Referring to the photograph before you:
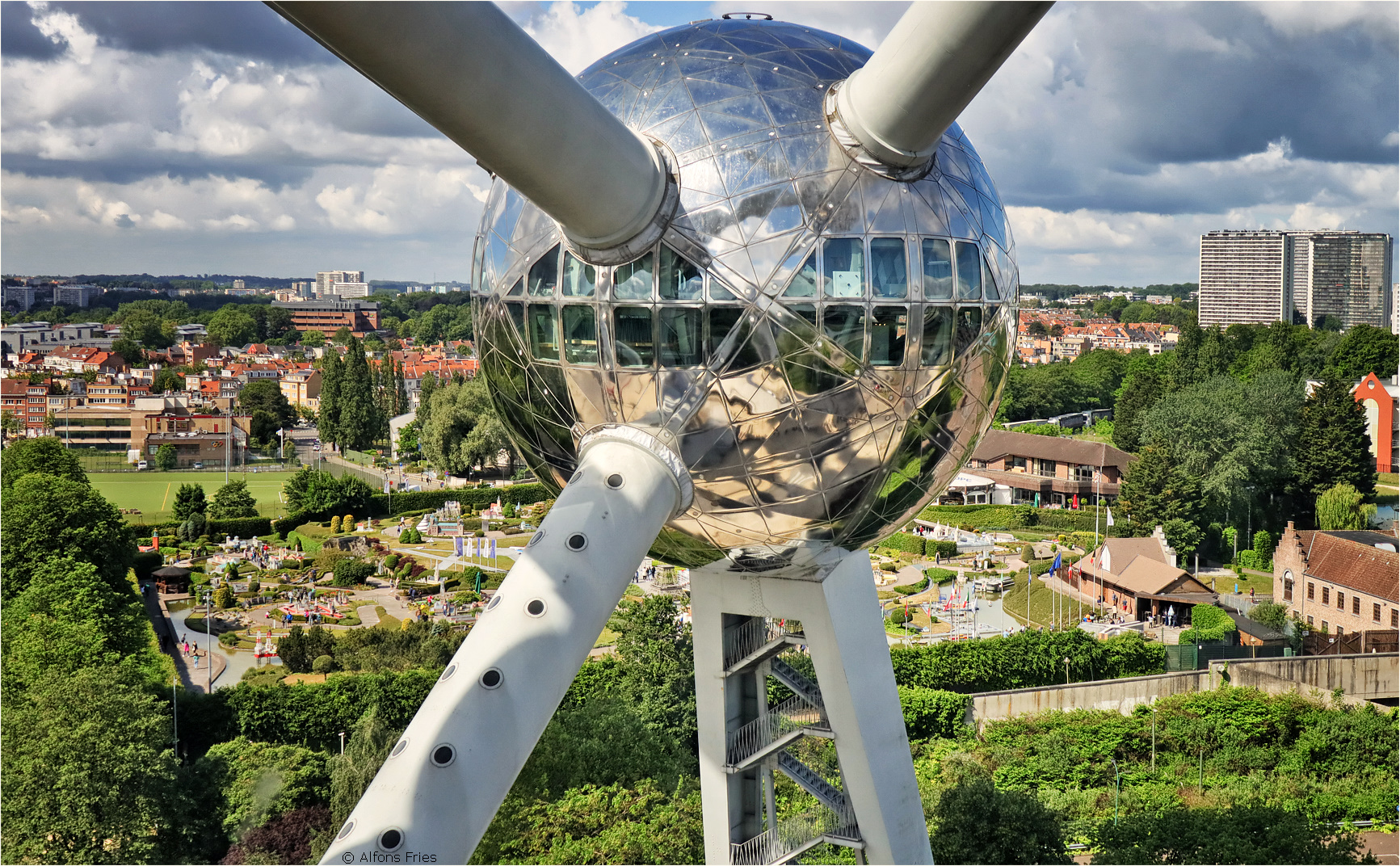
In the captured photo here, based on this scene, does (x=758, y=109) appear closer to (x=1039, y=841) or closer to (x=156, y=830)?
(x=1039, y=841)

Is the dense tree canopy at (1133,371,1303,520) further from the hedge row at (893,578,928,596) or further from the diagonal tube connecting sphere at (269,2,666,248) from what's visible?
the diagonal tube connecting sphere at (269,2,666,248)

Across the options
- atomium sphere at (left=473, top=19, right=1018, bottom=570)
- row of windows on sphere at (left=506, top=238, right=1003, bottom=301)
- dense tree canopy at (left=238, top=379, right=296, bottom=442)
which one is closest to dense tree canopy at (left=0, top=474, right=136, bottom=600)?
atomium sphere at (left=473, top=19, right=1018, bottom=570)

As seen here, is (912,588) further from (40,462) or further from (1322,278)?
(1322,278)

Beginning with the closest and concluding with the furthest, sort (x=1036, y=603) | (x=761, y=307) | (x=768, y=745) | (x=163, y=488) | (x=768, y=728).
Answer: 1. (x=761, y=307)
2. (x=768, y=745)
3. (x=768, y=728)
4. (x=1036, y=603)
5. (x=163, y=488)

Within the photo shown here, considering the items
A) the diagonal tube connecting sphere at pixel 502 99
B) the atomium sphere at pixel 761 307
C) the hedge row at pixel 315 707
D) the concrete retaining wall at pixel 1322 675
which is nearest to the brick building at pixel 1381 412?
Result: the concrete retaining wall at pixel 1322 675

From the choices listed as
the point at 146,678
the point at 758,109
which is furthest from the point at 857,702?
the point at 146,678

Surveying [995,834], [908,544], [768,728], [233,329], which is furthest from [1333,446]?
[233,329]
